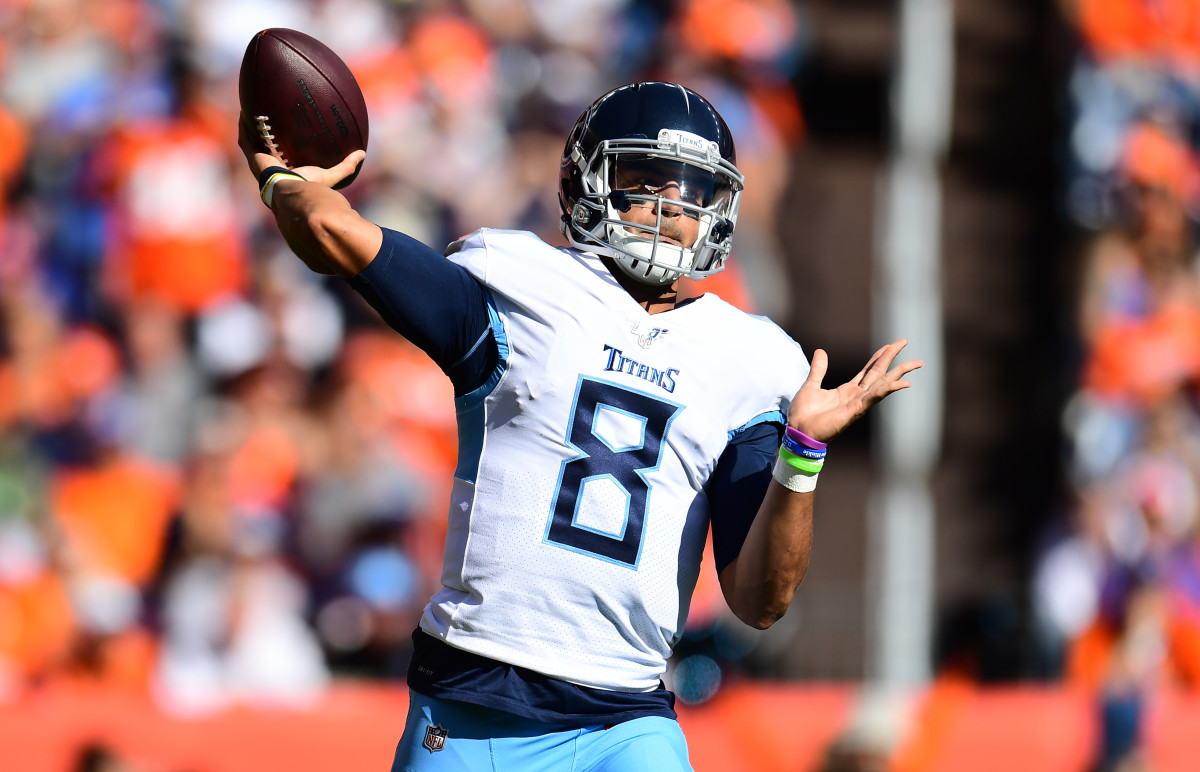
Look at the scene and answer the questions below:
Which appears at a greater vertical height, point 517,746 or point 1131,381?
point 1131,381

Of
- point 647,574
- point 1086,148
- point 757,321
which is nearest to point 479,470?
point 647,574

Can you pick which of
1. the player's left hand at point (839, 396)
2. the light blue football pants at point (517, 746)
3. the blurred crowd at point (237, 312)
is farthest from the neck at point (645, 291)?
the blurred crowd at point (237, 312)

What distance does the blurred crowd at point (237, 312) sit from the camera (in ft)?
18.9

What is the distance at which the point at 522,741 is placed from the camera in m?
2.65

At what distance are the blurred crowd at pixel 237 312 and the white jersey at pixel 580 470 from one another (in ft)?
9.25

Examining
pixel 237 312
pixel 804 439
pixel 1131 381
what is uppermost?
pixel 1131 381

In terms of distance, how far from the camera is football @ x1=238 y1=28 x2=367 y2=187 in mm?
2895

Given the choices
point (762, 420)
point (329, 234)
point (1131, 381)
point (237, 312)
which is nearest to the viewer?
point (329, 234)

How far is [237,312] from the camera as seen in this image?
674 centimetres

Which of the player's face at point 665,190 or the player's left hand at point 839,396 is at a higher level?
the player's face at point 665,190

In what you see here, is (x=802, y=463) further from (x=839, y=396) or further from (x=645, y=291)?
(x=645, y=291)

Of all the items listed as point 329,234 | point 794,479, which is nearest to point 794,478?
point 794,479

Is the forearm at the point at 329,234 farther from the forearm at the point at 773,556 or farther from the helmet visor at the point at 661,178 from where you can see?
the forearm at the point at 773,556

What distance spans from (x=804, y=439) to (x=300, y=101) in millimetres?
1237
